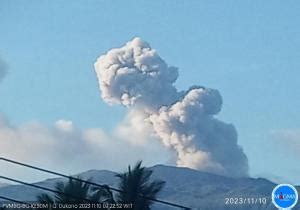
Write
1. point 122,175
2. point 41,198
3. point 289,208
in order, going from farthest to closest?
point 122,175, point 41,198, point 289,208

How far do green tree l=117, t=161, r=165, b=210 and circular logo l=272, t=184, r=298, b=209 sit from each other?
2993 cm

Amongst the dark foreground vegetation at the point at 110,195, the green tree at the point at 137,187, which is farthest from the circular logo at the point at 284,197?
the green tree at the point at 137,187

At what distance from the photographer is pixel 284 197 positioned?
33.1m

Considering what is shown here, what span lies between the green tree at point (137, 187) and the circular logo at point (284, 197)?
2993 cm

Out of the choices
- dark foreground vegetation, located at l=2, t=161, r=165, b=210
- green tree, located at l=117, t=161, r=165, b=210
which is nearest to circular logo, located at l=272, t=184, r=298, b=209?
dark foreground vegetation, located at l=2, t=161, r=165, b=210

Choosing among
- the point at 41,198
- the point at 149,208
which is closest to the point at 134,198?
the point at 149,208

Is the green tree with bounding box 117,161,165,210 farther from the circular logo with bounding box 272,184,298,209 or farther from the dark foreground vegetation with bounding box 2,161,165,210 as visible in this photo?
the circular logo with bounding box 272,184,298,209

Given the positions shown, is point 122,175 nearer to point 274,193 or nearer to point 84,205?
point 84,205

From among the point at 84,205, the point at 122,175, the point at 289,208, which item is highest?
the point at 122,175

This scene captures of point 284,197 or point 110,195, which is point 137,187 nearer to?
point 110,195

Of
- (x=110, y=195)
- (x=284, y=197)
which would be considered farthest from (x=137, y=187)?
(x=284, y=197)

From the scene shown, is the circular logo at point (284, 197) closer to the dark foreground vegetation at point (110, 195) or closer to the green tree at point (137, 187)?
the dark foreground vegetation at point (110, 195)

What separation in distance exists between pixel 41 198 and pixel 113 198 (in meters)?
4.40

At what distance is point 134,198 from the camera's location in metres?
64.4
